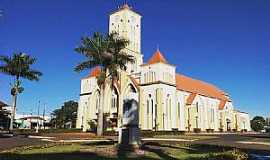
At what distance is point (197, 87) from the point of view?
8744 centimetres

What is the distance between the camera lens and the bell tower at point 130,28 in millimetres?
76850

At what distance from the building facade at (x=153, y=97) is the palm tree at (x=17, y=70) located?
11.8 meters

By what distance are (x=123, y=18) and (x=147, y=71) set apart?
17248 mm

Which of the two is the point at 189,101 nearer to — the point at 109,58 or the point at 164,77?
the point at 164,77

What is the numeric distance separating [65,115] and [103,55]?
298 feet

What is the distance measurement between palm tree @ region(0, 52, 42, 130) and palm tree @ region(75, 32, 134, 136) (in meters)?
12.0

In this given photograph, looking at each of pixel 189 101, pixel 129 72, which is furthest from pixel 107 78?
pixel 189 101

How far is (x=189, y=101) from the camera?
75.4m

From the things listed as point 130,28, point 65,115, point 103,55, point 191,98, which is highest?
point 130,28

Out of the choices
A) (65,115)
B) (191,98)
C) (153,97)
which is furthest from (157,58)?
(65,115)

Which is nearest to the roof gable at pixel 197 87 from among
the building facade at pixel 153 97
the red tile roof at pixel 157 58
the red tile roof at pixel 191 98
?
the building facade at pixel 153 97

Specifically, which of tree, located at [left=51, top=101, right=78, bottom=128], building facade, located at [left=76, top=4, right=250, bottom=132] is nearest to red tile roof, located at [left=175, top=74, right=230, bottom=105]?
building facade, located at [left=76, top=4, right=250, bottom=132]

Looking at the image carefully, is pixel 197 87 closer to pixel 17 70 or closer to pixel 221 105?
pixel 221 105

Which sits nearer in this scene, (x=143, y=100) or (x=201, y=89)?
(x=143, y=100)
